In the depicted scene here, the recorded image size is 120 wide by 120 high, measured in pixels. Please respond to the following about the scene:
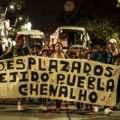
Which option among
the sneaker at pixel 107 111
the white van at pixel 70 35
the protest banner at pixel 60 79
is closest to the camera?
the protest banner at pixel 60 79

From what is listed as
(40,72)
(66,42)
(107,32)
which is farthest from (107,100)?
(107,32)

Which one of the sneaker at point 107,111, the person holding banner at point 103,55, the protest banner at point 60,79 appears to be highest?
the person holding banner at point 103,55

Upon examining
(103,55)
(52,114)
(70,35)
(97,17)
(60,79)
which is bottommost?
(52,114)

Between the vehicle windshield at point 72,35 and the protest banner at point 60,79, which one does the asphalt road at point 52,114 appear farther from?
the vehicle windshield at point 72,35

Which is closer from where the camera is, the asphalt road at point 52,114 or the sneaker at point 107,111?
the asphalt road at point 52,114

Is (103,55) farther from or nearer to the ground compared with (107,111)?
farther from the ground

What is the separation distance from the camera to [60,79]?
8234 millimetres

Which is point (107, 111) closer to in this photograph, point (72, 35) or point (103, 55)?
point (103, 55)

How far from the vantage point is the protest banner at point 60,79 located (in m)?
8.14

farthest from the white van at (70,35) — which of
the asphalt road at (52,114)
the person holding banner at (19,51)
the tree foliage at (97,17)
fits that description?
the person holding banner at (19,51)

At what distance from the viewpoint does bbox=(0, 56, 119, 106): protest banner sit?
320 inches

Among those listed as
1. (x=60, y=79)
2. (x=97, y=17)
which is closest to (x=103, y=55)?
(x=60, y=79)

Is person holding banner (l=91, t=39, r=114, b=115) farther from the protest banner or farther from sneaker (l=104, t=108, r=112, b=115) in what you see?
the protest banner

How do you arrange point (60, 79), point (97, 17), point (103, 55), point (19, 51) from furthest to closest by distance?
point (97, 17), point (19, 51), point (103, 55), point (60, 79)
